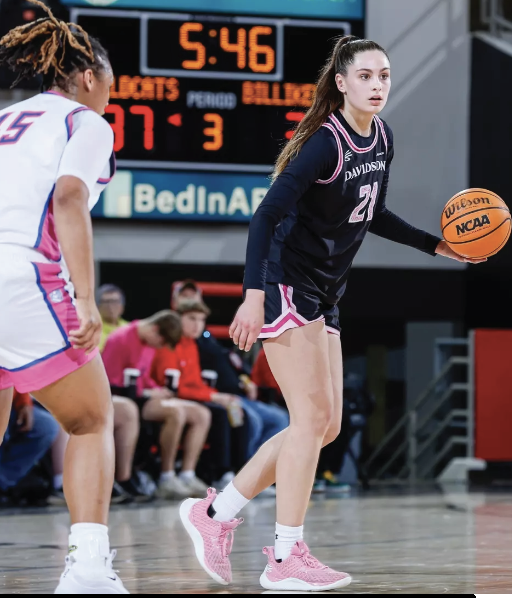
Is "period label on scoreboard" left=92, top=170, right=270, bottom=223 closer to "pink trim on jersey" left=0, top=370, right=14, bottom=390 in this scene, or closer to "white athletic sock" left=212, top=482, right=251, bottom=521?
"white athletic sock" left=212, top=482, right=251, bottom=521

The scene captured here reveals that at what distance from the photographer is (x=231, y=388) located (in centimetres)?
866

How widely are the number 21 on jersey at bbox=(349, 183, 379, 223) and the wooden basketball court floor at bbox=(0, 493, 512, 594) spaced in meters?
1.14

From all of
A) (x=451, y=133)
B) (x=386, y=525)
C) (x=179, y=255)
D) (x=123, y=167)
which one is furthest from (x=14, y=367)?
(x=451, y=133)

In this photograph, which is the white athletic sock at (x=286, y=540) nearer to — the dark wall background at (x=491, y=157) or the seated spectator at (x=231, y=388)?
the seated spectator at (x=231, y=388)

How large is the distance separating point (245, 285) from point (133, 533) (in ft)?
8.61

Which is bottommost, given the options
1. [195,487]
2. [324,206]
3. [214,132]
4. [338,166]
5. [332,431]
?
[195,487]

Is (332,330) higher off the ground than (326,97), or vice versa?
(326,97)

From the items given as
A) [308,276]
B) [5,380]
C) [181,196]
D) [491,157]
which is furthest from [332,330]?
[491,157]

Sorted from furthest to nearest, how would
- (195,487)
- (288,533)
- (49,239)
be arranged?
(195,487), (288,533), (49,239)

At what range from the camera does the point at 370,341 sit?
13133 millimetres

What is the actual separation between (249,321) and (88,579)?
2.73 feet

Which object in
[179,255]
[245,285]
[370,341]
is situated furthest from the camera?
[370,341]

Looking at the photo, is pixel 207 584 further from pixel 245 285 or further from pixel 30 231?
pixel 30 231

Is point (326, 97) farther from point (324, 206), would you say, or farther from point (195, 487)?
point (195, 487)
